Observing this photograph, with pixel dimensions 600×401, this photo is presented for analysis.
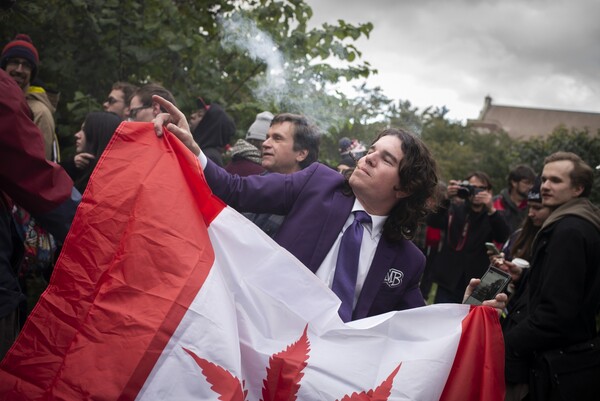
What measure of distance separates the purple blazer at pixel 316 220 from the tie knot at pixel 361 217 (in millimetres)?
40

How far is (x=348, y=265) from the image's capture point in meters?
2.61

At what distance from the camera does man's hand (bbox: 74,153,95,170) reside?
13.0ft

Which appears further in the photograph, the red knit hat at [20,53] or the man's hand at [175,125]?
the red knit hat at [20,53]

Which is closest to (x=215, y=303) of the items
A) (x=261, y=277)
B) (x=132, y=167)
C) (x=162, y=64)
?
(x=261, y=277)

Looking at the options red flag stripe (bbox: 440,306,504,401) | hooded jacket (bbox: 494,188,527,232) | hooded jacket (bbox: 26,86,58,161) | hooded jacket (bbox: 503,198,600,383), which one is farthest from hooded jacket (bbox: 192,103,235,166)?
hooded jacket (bbox: 494,188,527,232)

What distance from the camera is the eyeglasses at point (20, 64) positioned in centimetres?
400

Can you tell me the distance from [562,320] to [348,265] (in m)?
1.36

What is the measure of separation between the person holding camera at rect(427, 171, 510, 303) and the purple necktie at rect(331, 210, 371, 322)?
3184 millimetres

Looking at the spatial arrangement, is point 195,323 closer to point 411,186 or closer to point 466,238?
point 411,186

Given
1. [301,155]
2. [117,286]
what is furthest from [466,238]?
[117,286]

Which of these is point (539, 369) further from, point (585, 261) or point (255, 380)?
point (255, 380)

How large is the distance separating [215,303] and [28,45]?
9.80 feet

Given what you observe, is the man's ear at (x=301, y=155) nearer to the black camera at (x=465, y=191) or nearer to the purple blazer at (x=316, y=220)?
the purple blazer at (x=316, y=220)

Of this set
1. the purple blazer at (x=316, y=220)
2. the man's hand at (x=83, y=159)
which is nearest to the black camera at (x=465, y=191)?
the purple blazer at (x=316, y=220)
